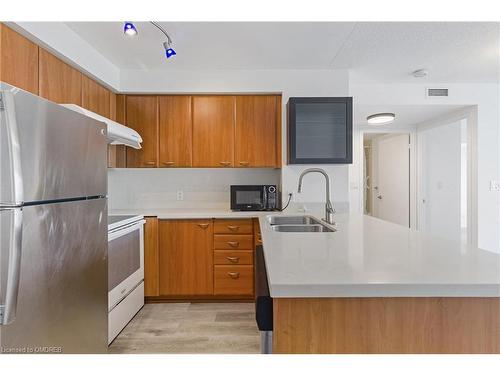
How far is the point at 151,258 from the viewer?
2.76 metres

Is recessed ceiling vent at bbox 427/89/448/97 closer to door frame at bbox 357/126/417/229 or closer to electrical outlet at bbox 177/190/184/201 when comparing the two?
door frame at bbox 357/126/417/229

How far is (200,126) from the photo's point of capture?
3.03 m

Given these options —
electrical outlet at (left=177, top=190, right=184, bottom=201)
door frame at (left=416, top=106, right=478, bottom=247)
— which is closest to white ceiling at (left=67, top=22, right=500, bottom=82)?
door frame at (left=416, top=106, right=478, bottom=247)

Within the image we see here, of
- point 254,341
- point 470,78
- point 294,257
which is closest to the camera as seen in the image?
point 294,257

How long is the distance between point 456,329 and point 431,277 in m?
0.16

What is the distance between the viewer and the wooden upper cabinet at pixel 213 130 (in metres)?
3.03

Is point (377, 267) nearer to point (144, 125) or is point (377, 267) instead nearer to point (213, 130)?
point (213, 130)

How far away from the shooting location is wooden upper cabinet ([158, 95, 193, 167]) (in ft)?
9.93

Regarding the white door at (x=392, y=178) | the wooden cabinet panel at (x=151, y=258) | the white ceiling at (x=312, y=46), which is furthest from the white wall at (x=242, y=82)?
the white door at (x=392, y=178)

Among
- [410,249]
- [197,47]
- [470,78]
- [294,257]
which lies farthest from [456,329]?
[470,78]

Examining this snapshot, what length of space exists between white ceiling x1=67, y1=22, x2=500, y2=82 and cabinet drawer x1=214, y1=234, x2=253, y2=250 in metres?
1.68

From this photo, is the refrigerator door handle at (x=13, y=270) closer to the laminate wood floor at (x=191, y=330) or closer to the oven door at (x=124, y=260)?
the oven door at (x=124, y=260)

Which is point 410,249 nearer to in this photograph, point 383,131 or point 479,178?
point 479,178

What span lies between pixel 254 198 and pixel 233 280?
34.0 inches
